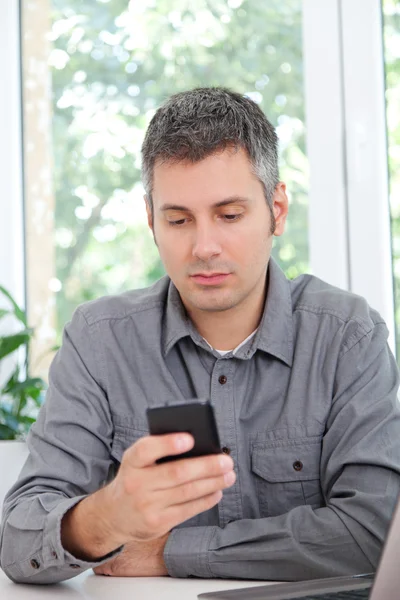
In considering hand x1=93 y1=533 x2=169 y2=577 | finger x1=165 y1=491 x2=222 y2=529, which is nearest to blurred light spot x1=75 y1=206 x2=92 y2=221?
hand x1=93 y1=533 x2=169 y2=577

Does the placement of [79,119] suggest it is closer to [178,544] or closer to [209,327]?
[209,327]

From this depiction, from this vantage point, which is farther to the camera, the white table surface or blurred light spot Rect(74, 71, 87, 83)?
blurred light spot Rect(74, 71, 87, 83)

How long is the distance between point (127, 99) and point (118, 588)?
2005mm

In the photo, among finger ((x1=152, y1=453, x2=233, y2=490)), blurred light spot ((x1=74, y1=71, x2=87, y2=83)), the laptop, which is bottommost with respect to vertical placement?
the laptop

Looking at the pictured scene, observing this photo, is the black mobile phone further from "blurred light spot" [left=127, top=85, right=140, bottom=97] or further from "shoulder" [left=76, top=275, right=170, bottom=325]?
"blurred light spot" [left=127, top=85, right=140, bottom=97]

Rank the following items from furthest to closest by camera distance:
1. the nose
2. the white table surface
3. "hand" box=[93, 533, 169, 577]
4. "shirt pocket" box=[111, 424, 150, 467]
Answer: "shirt pocket" box=[111, 424, 150, 467]
the nose
"hand" box=[93, 533, 169, 577]
the white table surface

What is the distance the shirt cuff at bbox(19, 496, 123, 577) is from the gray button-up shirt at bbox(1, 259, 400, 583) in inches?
0.9

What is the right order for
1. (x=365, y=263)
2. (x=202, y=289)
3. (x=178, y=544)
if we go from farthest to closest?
(x=365, y=263) < (x=202, y=289) < (x=178, y=544)

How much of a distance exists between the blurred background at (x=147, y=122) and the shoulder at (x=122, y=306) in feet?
3.24

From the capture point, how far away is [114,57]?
290 cm

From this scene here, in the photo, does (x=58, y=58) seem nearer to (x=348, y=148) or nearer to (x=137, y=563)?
(x=348, y=148)

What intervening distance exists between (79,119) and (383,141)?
107 cm

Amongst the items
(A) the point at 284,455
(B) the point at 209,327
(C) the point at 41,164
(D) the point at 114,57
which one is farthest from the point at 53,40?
(A) the point at 284,455

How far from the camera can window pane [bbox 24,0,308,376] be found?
270 cm
